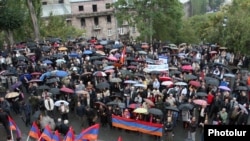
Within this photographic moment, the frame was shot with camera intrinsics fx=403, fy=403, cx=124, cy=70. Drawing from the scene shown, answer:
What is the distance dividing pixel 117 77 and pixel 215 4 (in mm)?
140272

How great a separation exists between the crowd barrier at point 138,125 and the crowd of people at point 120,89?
236 millimetres

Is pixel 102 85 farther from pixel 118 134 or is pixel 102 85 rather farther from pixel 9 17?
pixel 9 17

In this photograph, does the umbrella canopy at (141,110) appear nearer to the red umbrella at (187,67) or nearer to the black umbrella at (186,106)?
the black umbrella at (186,106)

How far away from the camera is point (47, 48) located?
26734mm

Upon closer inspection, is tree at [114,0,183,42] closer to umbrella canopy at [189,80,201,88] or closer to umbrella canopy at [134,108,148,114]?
umbrella canopy at [189,80,201,88]

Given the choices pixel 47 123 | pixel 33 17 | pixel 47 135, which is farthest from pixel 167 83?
pixel 33 17

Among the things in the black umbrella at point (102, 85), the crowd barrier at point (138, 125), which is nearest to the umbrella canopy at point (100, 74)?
the black umbrella at point (102, 85)

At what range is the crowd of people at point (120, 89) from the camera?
17.2m

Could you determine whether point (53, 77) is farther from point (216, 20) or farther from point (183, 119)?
point (216, 20)

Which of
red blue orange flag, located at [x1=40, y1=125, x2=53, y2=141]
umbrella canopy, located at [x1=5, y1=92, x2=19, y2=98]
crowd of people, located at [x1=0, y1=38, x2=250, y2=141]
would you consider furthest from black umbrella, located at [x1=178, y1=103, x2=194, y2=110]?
umbrella canopy, located at [x1=5, y1=92, x2=19, y2=98]

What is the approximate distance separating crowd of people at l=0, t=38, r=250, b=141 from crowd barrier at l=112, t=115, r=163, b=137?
24cm

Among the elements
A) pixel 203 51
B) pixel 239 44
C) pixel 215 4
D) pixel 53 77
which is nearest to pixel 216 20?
pixel 239 44

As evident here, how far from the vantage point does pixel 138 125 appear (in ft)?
57.3

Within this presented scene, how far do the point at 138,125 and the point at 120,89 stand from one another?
331cm
